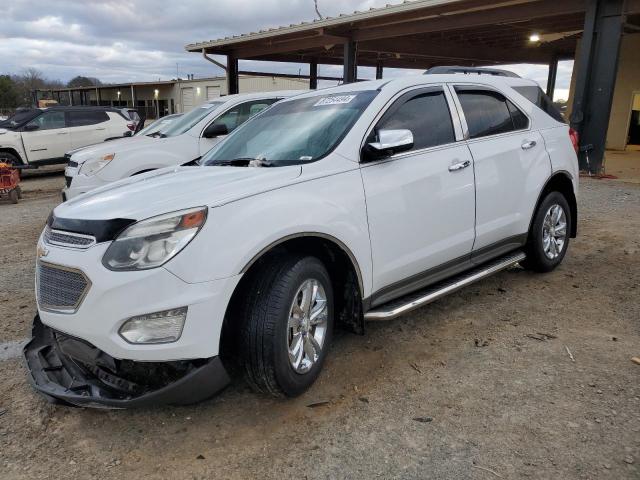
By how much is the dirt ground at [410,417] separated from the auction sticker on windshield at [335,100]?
171cm

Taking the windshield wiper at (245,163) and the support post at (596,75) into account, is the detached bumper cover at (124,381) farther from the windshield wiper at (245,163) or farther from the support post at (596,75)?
the support post at (596,75)

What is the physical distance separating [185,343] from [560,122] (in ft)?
14.4

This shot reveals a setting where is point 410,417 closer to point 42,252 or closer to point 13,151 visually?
point 42,252

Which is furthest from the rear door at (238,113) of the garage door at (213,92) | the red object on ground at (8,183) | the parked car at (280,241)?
the garage door at (213,92)

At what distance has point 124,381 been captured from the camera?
258cm

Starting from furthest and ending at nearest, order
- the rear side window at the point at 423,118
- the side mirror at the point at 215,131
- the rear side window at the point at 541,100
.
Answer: the side mirror at the point at 215,131 < the rear side window at the point at 541,100 < the rear side window at the point at 423,118

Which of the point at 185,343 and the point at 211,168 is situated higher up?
the point at 211,168

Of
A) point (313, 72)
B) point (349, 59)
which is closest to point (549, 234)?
point (349, 59)

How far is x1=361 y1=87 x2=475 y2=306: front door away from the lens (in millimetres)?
3305

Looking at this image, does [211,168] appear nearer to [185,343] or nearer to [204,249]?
[204,249]

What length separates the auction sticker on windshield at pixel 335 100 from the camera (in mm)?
3693

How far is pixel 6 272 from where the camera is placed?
18.1 feet

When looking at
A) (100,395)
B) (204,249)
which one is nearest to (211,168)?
(204,249)

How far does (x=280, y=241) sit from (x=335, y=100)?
1.47 meters
